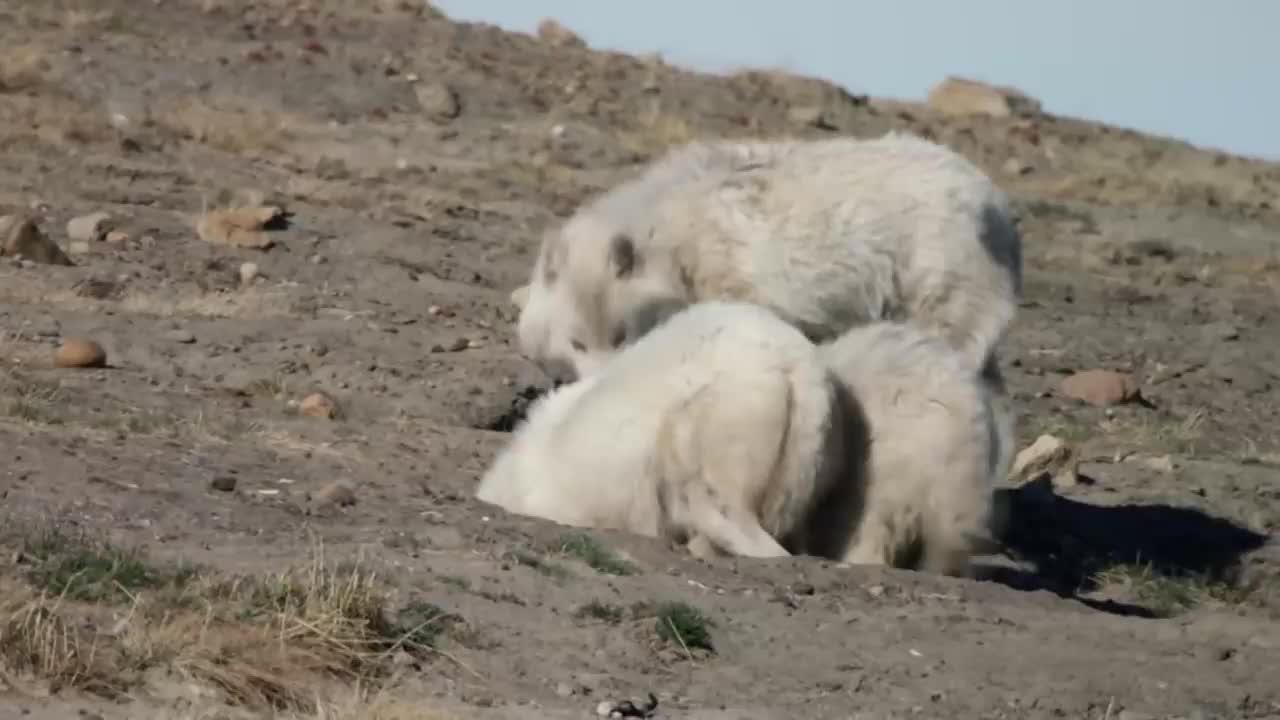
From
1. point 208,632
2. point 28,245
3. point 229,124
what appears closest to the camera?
point 208,632

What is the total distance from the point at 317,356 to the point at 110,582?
572 cm

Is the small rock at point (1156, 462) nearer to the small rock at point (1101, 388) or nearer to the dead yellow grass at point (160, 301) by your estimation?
the small rock at point (1101, 388)

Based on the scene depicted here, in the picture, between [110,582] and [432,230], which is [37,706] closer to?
[110,582]

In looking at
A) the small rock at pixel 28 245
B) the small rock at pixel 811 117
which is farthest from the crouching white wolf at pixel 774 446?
the small rock at pixel 811 117

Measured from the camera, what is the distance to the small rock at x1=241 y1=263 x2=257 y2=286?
1381cm

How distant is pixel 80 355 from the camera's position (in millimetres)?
10219

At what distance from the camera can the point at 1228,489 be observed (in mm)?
10531

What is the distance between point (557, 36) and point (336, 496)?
2181cm

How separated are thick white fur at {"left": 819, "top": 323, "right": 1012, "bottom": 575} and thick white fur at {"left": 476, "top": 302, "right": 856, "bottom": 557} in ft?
0.41

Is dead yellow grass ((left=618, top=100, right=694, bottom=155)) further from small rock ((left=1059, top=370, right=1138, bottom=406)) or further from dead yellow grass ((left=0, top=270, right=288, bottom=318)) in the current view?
dead yellow grass ((left=0, top=270, right=288, bottom=318))

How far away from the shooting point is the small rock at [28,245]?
12.9 metres

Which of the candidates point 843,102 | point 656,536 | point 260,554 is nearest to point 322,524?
point 260,554

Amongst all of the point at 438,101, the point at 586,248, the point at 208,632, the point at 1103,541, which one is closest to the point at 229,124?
the point at 438,101

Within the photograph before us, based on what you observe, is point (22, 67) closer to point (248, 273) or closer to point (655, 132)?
point (655, 132)
